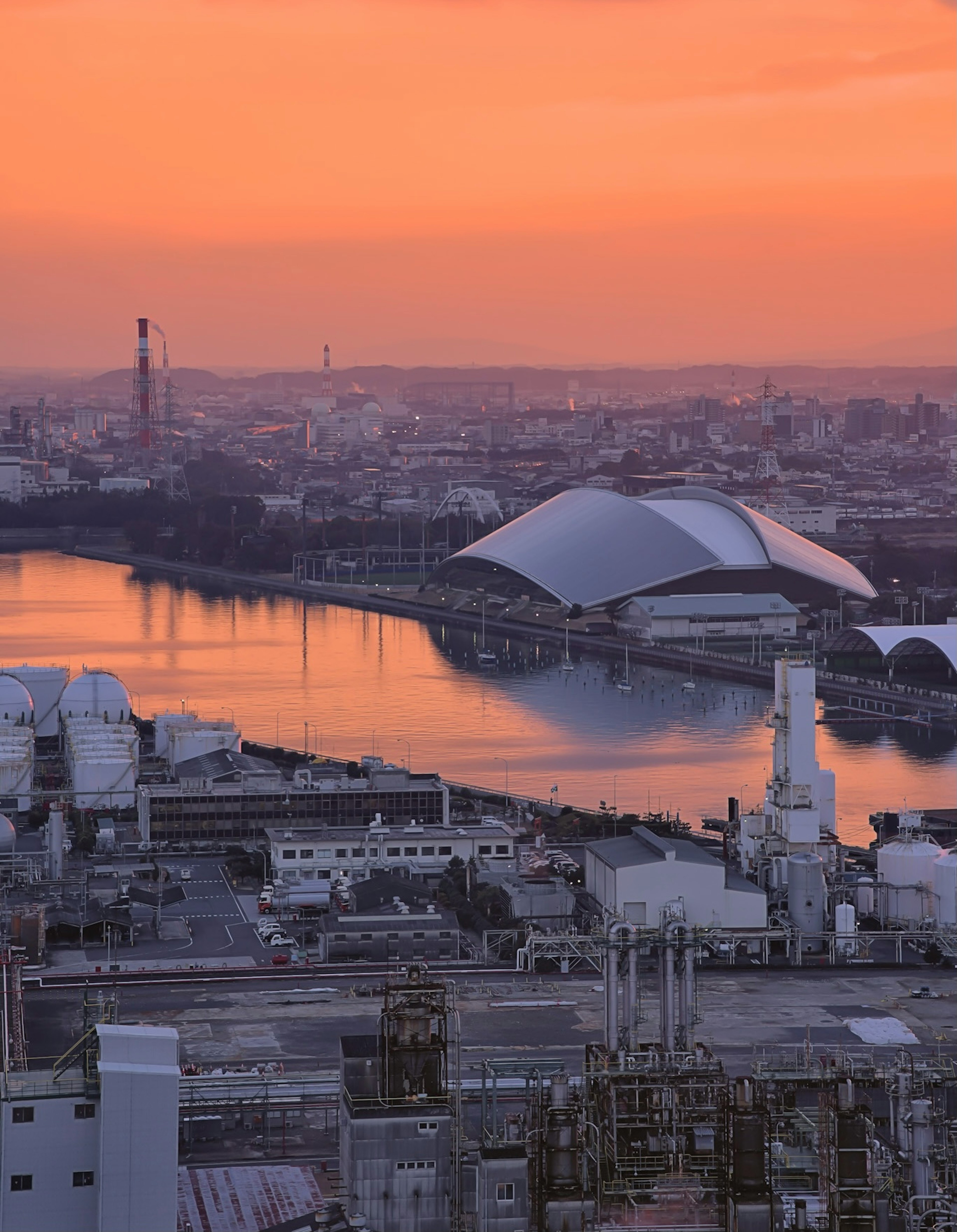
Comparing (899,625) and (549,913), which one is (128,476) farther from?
(549,913)

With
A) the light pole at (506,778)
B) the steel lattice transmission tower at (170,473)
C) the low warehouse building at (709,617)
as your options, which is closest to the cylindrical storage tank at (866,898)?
the light pole at (506,778)

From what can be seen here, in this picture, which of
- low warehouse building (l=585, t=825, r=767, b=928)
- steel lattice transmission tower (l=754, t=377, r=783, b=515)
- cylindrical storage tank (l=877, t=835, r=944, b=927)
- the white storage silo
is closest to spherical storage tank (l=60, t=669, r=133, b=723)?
the white storage silo

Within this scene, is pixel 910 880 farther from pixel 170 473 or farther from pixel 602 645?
pixel 170 473

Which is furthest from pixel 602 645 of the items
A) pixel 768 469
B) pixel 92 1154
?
pixel 768 469

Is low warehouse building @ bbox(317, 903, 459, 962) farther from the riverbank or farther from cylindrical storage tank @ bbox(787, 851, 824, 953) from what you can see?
the riverbank

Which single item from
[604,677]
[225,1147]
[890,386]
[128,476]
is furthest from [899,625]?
[890,386]

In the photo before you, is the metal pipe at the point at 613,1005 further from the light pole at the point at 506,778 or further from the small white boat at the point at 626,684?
the small white boat at the point at 626,684
